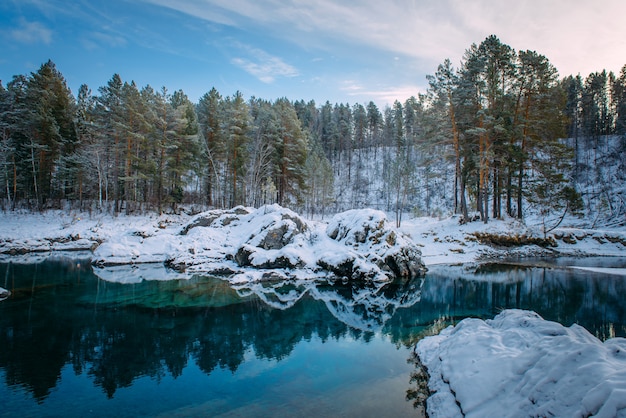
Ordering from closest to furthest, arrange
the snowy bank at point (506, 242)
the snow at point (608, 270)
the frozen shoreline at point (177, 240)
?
the snow at point (608, 270) < the frozen shoreline at point (177, 240) < the snowy bank at point (506, 242)

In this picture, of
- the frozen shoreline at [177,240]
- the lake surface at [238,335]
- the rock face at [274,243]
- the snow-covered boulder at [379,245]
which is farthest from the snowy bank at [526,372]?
the frozen shoreline at [177,240]

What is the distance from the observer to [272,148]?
36500 millimetres

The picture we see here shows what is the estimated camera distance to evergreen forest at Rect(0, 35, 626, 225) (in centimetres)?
2706

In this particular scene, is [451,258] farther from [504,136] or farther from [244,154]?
[244,154]

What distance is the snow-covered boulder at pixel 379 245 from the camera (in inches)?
736

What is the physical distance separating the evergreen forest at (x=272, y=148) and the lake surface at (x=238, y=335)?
13.6 m

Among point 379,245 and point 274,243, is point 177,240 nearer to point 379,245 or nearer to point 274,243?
point 274,243

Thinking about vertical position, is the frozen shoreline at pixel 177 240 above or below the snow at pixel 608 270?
above

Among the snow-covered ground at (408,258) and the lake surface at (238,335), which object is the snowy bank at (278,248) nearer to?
the snow-covered ground at (408,258)

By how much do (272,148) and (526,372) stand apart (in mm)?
34024

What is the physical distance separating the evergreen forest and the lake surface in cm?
1363

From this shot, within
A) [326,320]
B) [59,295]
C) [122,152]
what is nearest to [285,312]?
[326,320]

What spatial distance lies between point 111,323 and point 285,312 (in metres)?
5.99

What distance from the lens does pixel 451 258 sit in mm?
23344
